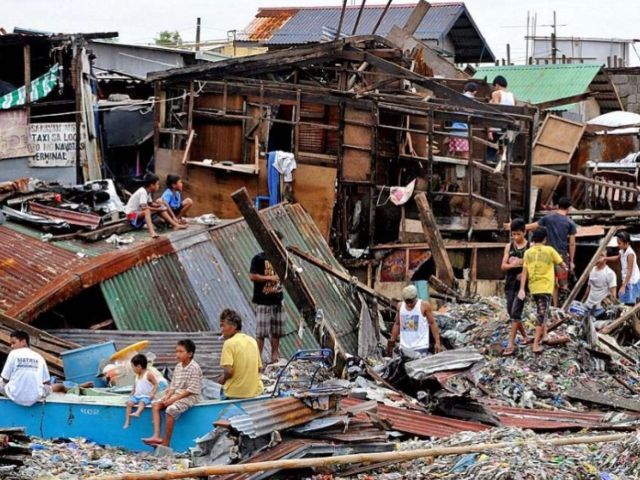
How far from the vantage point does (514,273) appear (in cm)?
1475

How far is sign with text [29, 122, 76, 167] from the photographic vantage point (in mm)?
21609

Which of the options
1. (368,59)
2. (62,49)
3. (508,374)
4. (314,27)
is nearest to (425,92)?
(368,59)

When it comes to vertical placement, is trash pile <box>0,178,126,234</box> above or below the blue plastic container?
above

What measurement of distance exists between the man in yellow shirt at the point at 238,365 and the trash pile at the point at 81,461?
803 mm

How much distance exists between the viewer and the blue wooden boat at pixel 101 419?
441 inches

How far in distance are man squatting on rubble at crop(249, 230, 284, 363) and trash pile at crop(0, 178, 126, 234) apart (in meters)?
3.09

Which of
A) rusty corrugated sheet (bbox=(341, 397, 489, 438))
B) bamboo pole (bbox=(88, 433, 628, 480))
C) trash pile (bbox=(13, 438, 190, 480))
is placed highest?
bamboo pole (bbox=(88, 433, 628, 480))

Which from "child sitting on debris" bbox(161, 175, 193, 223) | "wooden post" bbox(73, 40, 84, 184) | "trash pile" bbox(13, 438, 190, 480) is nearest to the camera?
"trash pile" bbox(13, 438, 190, 480)

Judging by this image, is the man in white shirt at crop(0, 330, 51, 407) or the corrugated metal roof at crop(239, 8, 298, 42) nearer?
the man in white shirt at crop(0, 330, 51, 407)

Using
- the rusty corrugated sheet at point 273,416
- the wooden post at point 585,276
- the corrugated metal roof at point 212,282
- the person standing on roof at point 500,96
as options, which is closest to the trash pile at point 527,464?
the rusty corrugated sheet at point 273,416

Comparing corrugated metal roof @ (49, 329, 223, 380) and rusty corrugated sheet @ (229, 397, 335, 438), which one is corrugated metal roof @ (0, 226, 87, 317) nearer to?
corrugated metal roof @ (49, 329, 223, 380)

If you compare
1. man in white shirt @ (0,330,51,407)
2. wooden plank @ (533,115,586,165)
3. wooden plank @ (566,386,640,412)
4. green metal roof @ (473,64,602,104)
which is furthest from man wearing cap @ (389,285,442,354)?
green metal roof @ (473,64,602,104)

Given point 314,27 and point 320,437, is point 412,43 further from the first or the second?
point 320,437

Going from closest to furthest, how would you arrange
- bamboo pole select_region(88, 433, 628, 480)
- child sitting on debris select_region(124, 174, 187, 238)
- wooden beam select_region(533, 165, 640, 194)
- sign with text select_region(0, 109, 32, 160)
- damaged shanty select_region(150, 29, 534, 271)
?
bamboo pole select_region(88, 433, 628, 480), child sitting on debris select_region(124, 174, 187, 238), damaged shanty select_region(150, 29, 534, 271), sign with text select_region(0, 109, 32, 160), wooden beam select_region(533, 165, 640, 194)
